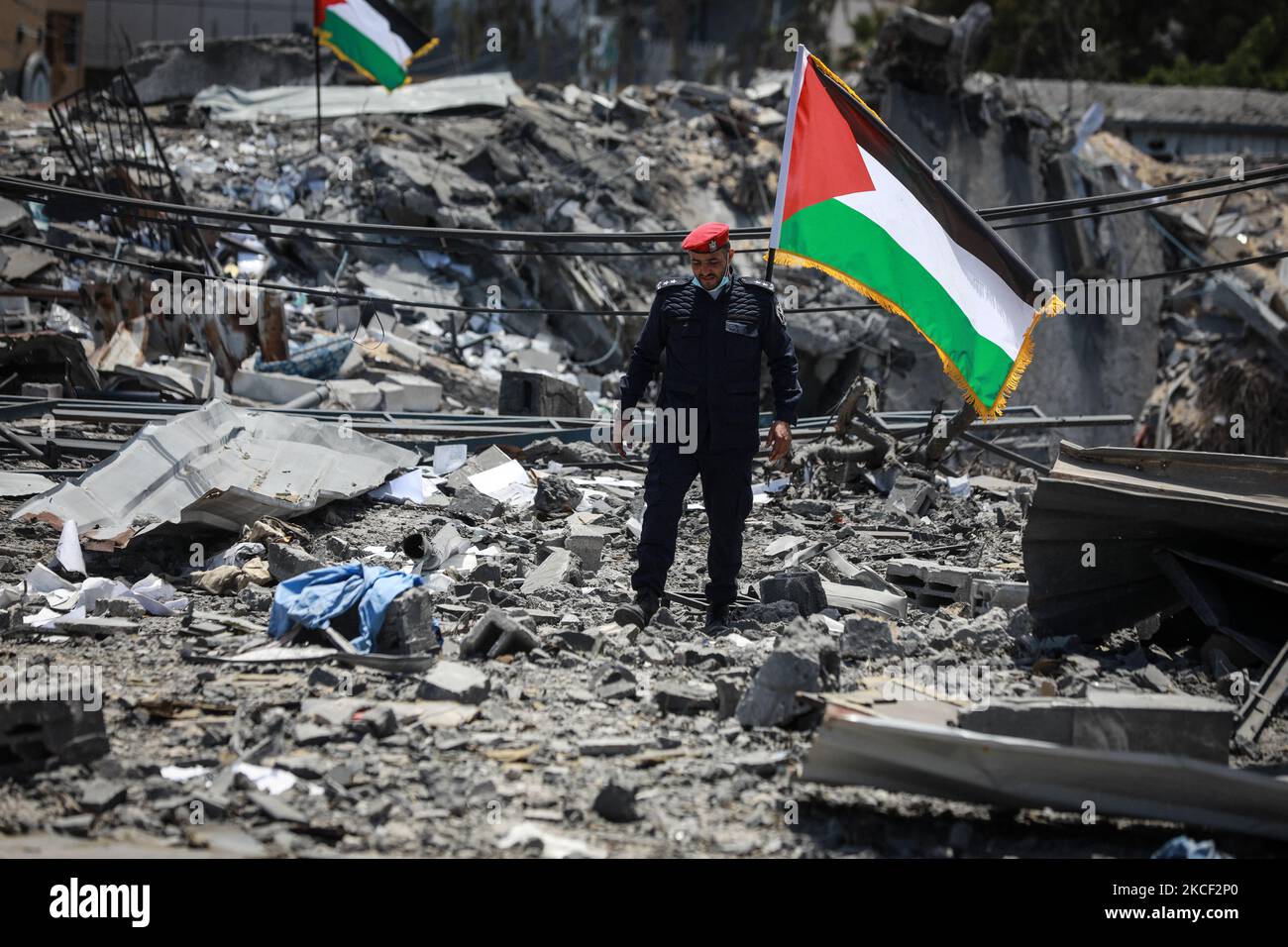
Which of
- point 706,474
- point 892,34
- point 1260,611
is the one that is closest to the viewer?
point 1260,611

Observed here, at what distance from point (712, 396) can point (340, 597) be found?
1.72 metres

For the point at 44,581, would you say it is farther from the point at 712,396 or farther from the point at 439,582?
the point at 712,396

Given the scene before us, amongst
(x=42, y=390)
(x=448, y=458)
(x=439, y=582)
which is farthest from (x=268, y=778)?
(x=42, y=390)

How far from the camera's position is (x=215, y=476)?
641 cm

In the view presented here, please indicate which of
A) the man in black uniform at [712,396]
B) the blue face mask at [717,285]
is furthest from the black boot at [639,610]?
the blue face mask at [717,285]

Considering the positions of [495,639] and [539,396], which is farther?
[539,396]

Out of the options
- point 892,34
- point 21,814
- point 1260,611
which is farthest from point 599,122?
point 21,814

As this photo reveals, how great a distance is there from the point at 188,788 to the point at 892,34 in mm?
13999

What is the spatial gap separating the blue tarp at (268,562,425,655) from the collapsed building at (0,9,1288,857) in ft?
0.05

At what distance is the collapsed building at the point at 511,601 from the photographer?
3.24 meters

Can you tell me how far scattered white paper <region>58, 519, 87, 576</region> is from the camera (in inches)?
219

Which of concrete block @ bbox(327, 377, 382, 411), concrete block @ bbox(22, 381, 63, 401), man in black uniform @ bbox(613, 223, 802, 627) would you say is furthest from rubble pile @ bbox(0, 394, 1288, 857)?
concrete block @ bbox(327, 377, 382, 411)
